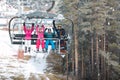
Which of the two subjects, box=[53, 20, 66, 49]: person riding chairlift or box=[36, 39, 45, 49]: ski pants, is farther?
box=[36, 39, 45, 49]: ski pants

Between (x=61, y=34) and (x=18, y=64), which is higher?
(x=61, y=34)

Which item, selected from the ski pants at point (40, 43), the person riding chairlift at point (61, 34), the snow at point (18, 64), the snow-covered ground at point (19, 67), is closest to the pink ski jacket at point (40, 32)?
the ski pants at point (40, 43)

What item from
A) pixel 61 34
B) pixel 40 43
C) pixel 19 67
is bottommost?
pixel 19 67

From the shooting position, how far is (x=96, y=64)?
96.5 ft

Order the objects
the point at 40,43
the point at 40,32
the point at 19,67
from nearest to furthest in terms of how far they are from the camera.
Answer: the point at 40,32 → the point at 40,43 → the point at 19,67

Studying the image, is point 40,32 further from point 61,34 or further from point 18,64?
point 18,64

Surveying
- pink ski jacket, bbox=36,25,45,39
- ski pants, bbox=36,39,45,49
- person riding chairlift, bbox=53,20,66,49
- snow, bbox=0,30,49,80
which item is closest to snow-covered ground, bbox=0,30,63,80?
snow, bbox=0,30,49,80

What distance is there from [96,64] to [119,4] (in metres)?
5.03

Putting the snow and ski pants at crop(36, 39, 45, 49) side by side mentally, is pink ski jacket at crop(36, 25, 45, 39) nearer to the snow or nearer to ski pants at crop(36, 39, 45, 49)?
ski pants at crop(36, 39, 45, 49)

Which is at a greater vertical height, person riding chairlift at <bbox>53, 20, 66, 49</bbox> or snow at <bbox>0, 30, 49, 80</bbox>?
person riding chairlift at <bbox>53, 20, 66, 49</bbox>

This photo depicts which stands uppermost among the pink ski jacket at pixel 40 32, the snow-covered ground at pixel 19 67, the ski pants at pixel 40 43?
the pink ski jacket at pixel 40 32

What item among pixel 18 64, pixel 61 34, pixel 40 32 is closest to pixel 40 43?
pixel 40 32

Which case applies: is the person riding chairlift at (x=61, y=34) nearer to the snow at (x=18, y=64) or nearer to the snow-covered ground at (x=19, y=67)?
the snow-covered ground at (x=19, y=67)

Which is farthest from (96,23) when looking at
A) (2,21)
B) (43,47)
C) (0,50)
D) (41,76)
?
(2,21)
